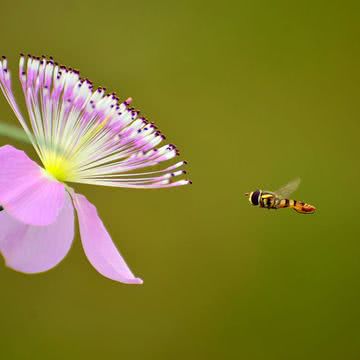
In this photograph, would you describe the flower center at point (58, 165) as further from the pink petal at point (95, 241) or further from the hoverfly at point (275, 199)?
the hoverfly at point (275, 199)

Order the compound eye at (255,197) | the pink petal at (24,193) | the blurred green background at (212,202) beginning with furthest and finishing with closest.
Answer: the blurred green background at (212,202) < the compound eye at (255,197) < the pink petal at (24,193)

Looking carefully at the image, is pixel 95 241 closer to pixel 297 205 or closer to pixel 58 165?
pixel 58 165

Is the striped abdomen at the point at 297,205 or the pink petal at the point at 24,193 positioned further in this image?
the striped abdomen at the point at 297,205

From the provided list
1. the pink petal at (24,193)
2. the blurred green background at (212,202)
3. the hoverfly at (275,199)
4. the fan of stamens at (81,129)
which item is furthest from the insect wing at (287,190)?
the blurred green background at (212,202)

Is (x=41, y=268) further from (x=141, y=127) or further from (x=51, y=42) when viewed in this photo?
(x=51, y=42)

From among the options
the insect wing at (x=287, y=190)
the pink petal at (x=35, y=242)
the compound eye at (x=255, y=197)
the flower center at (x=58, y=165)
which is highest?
the insect wing at (x=287, y=190)

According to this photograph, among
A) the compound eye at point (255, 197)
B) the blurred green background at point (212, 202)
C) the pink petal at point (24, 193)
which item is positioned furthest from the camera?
the blurred green background at point (212, 202)
